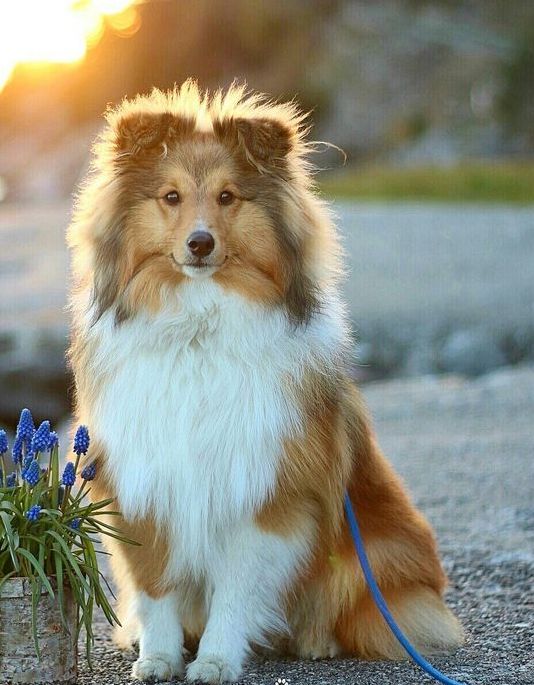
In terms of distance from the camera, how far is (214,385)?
401cm

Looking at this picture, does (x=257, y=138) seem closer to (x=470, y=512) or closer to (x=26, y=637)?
(x=26, y=637)

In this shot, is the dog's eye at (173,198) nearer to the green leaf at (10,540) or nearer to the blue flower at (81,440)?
the blue flower at (81,440)

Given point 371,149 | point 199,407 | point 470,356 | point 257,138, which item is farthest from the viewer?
point 371,149

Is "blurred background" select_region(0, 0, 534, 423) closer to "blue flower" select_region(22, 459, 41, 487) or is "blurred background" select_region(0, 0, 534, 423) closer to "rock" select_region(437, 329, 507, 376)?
"rock" select_region(437, 329, 507, 376)

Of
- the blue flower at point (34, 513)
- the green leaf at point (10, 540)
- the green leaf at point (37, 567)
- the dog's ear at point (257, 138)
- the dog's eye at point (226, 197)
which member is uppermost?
the dog's ear at point (257, 138)

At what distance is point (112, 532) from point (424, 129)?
33704mm

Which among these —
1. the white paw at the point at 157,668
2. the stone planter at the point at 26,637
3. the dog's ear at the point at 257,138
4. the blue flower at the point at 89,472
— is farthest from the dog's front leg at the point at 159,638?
the dog's ear at the point at 257,138

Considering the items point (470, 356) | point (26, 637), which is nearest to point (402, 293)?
point (470, 356)

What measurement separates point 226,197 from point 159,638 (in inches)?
63.0

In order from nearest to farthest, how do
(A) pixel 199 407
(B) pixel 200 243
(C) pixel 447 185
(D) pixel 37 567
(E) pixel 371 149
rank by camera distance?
(D) pixel 37 567, (B) pixel 200 243, (A) pixel 199 407, (C) pixel 447 185, (E) pixel 371 149

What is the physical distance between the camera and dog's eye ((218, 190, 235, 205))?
4.03m

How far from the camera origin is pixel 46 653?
3.73 meters

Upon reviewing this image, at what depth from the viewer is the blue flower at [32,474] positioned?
3727mm

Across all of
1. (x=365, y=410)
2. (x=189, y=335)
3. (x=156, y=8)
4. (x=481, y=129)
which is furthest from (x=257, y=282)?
(x=156, y=8)
